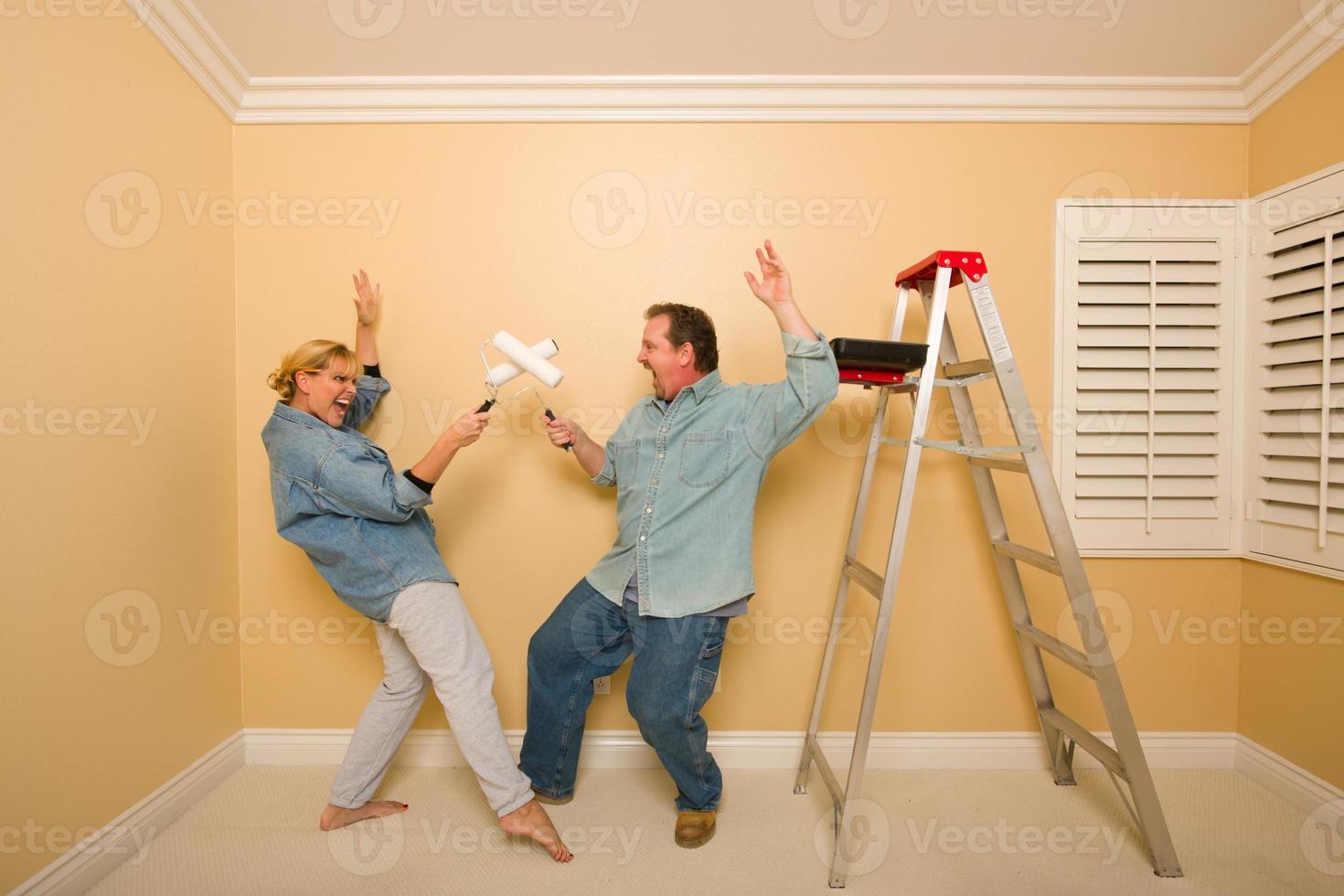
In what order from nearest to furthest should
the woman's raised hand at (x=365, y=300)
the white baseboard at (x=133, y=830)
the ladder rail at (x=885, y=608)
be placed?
the white baseboard at (x=133, y=830)
the ladder rail at (x=885, y=608)
the woman's raised hand at (x=365, y=300)

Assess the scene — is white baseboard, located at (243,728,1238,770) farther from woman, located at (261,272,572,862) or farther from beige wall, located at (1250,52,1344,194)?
beige wall, located at (1250,52,1344,194)

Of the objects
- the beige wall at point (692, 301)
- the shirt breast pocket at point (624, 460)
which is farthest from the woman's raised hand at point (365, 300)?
the shirt breast pocket at point (624, 460)

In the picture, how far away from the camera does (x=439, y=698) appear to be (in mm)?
1960

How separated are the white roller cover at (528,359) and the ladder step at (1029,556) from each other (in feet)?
4.63

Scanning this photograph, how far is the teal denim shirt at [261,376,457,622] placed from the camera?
6.15 ft

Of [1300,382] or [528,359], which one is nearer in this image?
[528,359]

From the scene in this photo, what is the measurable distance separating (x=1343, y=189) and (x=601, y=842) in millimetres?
2836

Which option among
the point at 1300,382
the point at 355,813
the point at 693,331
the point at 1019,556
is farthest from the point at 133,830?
the point at 1300,382

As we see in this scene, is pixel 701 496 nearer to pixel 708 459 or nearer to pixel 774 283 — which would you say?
pixel 708 459

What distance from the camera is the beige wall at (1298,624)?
2.01 m

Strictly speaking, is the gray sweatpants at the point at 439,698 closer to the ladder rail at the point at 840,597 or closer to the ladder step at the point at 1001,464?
the ladder rail at the point at 840,597

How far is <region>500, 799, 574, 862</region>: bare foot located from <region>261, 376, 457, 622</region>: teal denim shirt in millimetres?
667

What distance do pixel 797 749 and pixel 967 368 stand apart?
4.60 feet

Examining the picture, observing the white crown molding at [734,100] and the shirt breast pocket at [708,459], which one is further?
the white crown molding at [734,100]
